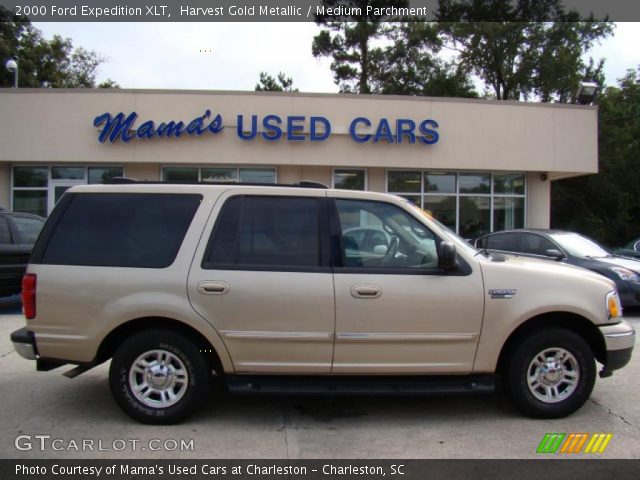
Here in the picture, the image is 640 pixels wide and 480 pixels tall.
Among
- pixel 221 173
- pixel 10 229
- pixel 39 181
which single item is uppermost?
pixel 221 173

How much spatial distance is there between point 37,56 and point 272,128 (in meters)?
27.8

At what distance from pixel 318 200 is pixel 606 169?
1035 inches

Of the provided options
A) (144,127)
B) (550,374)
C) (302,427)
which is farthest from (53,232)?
(144,127)

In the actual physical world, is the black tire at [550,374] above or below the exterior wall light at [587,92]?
below

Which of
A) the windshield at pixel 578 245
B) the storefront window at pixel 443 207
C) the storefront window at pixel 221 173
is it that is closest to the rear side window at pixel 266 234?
the windshield at pixel 578 245

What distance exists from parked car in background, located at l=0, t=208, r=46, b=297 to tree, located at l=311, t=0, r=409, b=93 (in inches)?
978

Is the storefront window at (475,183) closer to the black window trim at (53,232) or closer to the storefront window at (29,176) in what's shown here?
the storefront window at (29,176)

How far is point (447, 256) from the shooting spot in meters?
4.13

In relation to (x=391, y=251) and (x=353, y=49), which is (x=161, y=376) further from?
(x=353, y=49)

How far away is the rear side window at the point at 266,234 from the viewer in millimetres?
4266

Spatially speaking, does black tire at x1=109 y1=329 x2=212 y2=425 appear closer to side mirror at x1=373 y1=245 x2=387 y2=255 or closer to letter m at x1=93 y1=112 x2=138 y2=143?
side mirror at x1=373 y1=245 x2=387 y2=255

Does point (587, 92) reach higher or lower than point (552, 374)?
higher

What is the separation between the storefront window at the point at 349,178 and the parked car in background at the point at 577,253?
6.36m

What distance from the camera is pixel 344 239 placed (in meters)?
4.36
